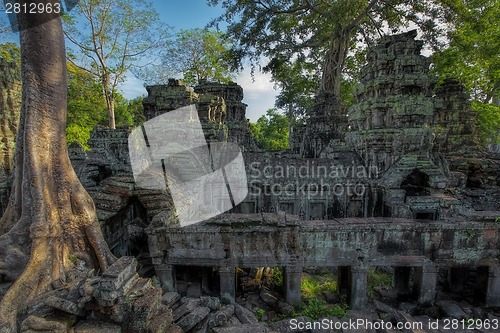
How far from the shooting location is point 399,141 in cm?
1098

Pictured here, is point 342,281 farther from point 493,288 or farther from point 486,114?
point 486,114

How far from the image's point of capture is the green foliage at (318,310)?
6668 millimetres

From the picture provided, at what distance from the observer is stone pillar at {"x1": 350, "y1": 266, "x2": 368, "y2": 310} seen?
693 cm

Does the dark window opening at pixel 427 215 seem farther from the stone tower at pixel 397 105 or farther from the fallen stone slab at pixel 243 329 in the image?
the fallen stone slab at pixel 243 329

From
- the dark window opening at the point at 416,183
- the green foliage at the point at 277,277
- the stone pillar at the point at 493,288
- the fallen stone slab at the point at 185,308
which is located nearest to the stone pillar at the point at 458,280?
the stone pillar at the point at 493,288

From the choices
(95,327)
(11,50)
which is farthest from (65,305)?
(11,50)

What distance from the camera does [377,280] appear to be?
9.15 meters

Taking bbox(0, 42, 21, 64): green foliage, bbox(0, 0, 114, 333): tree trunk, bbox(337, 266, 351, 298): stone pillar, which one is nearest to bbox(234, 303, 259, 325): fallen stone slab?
bbox(0, 0, 114, 333): tree trunk

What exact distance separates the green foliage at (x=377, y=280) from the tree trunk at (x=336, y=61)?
595 inches

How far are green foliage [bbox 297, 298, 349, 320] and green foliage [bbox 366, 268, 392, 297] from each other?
6.17 feet

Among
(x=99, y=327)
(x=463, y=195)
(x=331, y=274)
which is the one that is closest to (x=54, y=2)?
(x=99, y=327)

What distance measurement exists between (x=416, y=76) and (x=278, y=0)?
43.7 ft

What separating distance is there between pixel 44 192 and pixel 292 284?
21.3 feet

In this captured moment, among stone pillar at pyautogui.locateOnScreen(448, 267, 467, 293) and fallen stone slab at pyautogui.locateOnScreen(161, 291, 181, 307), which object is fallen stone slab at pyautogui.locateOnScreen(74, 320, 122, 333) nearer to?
fallen stone slab at pyautogui.locateOnScreen(161, 291, 181, 307)
